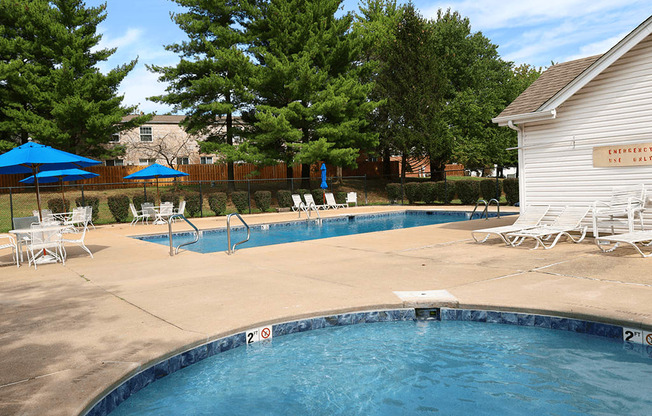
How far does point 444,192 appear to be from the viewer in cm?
2425

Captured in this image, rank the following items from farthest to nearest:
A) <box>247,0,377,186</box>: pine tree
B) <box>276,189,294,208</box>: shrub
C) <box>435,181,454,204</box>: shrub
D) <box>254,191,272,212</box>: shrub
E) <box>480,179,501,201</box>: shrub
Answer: <box>247,0,377,186</box>: pine tree → <box>276,189,294,208</box>: shrub → <box>435,181,454,204</box>: shrub → <box>254,191,272,212</box>: shrub → <box>480,179,501,201</box>: shrub

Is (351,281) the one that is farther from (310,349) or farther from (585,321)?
(585,321)

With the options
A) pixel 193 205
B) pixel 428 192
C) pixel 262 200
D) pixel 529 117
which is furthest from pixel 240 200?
pixel 529 117

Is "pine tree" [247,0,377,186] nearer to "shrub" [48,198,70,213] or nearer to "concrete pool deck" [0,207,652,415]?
"shrub" [48,198,70,213]

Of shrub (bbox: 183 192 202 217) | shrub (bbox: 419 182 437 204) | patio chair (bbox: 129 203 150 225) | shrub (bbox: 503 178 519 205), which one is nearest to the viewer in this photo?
patio chair (bbox: 129 203 150 225)

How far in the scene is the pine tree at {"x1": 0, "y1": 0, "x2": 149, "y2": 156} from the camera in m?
26.5

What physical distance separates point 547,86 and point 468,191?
34.3 ft

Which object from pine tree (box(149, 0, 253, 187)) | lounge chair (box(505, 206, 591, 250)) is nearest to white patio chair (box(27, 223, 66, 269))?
lounge chair (box(505, 206, 591, 250))

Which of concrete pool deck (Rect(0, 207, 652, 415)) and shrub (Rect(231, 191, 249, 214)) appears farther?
shrub (Rect(231, 191, 249, 214))

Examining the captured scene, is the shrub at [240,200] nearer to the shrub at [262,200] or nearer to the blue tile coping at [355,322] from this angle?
the shrub at [262,200]

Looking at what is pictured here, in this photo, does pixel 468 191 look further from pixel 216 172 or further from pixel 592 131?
pixel 216 172

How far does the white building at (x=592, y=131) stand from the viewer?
9.54 m

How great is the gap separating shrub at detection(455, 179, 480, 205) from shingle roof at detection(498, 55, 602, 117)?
9309mm

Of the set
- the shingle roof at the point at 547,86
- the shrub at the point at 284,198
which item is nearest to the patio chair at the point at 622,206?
the shingle roof at the point at 547,86
